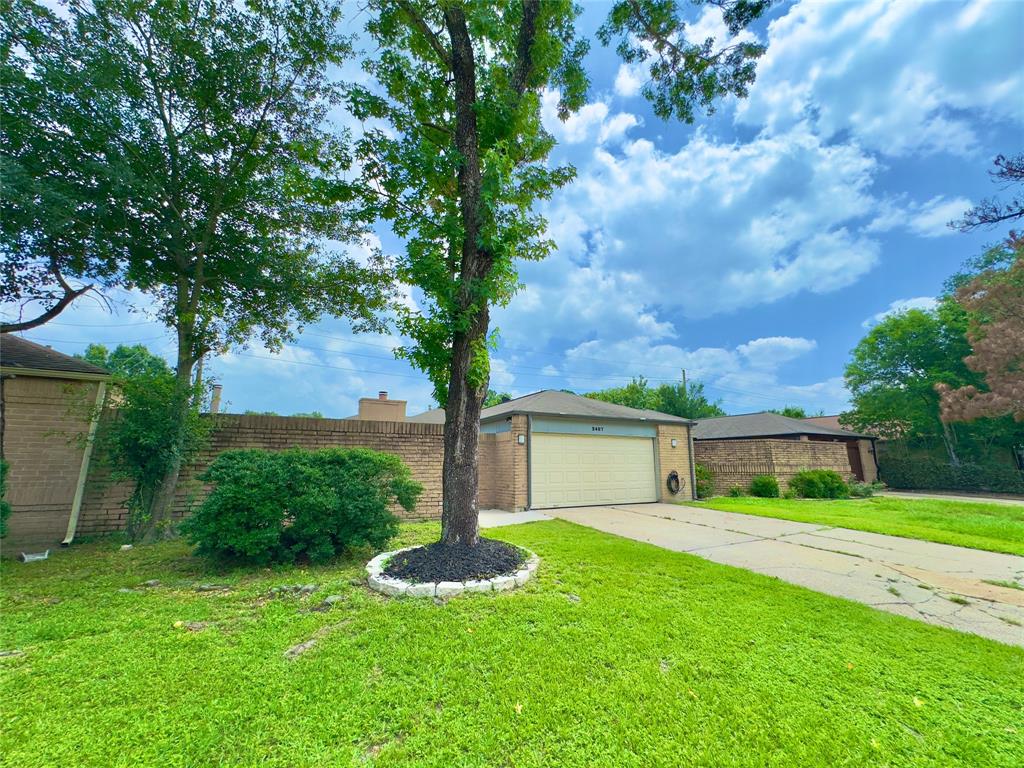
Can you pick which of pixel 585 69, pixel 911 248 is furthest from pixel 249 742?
pixel 911 248

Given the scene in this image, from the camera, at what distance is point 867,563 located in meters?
5.14

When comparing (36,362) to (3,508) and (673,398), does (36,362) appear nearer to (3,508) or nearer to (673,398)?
(3,508)

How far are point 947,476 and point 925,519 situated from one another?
13.5m

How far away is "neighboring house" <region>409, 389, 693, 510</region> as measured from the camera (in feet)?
32.4

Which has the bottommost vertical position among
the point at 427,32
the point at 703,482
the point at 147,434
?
the point at 703,482

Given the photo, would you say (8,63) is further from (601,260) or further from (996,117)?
(996,117)

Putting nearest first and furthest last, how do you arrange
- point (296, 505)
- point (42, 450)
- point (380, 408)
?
1. point (296, 505)
2. point (42, 450)
3. point (380, 408)

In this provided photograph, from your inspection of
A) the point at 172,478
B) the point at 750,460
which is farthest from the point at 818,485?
the point at 172,478

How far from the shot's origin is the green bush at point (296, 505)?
4273 mm

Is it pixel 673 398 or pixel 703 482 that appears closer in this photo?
pixel 703 482

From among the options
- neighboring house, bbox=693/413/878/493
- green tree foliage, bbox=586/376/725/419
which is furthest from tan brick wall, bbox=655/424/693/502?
green tree foliage, bbox=586/376/725/419

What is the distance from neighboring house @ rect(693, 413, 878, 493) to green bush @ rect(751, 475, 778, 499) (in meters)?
0.26

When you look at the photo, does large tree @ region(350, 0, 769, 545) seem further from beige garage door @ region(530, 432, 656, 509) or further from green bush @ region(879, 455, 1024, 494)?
green bush @ region(879, 455, 1024, 494)

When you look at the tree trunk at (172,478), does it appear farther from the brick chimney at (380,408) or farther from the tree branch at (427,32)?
the brick chimney at (380,408)
